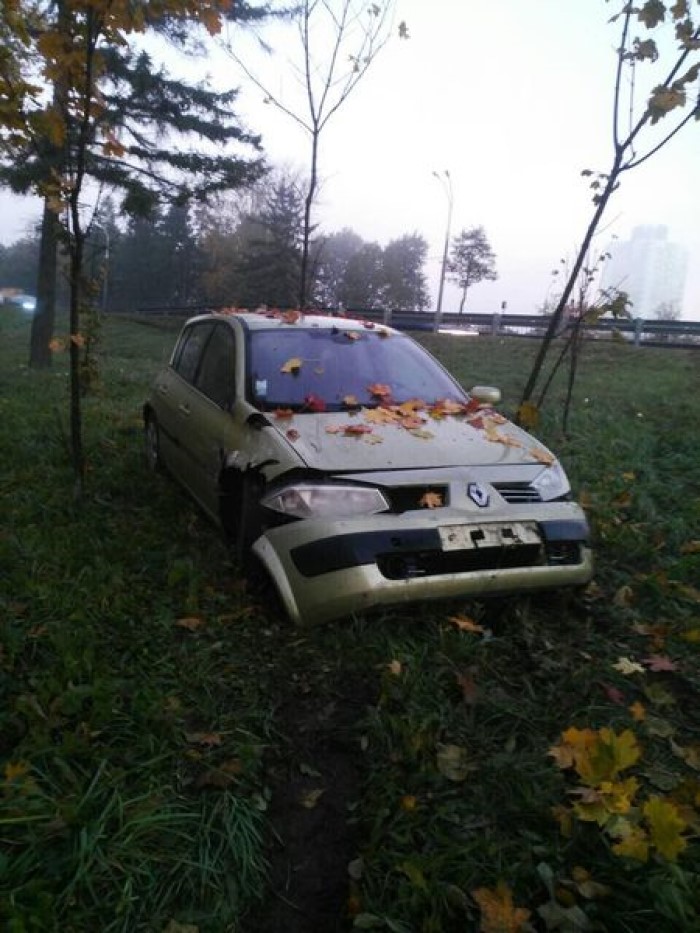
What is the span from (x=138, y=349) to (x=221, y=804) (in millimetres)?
24221

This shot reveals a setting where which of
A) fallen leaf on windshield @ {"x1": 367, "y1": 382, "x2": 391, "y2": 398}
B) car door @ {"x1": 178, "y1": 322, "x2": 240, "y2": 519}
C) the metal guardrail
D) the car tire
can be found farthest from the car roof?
the metal guardrail

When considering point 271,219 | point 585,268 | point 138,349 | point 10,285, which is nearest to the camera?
point 585,268

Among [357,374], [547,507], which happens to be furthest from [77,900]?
[357,374]

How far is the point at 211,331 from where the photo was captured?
4.62 m

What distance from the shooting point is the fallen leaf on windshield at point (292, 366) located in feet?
12.5

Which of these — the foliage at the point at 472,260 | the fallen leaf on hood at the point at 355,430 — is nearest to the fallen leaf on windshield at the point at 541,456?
the fallen leaf on hood at the point at 355,430

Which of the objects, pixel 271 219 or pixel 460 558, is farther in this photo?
pixel 271 219

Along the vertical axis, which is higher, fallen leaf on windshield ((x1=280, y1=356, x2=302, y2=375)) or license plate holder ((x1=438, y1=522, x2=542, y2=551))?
fallen leaf on windshield ((x1=280, y1=356, x2=302, y2=375))

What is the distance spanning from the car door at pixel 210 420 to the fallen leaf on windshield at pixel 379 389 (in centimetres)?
81

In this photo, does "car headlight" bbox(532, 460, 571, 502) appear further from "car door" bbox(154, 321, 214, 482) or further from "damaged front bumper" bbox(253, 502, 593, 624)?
"car door" bbox(154, 321, 214, 482)

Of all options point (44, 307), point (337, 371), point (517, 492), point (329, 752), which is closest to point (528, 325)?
point (44, 307)

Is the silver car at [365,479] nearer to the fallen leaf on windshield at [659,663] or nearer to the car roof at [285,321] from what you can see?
the car roof at [285,321]

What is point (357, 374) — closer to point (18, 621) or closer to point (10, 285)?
point (18, 621)

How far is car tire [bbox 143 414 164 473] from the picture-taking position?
17.7ft
